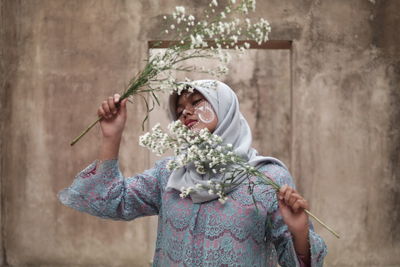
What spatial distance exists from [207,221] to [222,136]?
1.06 ft

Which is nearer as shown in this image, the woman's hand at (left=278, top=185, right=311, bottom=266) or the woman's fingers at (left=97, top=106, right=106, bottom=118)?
the woman's hand at (left=278, top=185, right=311, bottom=266)

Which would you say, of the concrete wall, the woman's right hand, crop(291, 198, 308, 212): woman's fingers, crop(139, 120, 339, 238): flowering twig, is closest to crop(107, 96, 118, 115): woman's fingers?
the woman's right hand

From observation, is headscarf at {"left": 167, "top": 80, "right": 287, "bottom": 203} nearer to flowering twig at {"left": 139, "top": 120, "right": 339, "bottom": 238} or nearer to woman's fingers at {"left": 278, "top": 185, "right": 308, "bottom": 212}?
flowering twig at {"left": 139, "top": 120, "right": 339, "bottom": 238}

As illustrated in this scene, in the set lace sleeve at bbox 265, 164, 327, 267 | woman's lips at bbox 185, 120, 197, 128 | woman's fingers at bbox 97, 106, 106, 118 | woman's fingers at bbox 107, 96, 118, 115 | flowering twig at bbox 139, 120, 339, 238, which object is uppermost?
woman's fingers at bbox 107, 96, 118, 115

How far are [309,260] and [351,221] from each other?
363 centimetres

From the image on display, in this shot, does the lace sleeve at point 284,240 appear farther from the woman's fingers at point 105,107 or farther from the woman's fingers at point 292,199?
the woman's fingers at point 105,107

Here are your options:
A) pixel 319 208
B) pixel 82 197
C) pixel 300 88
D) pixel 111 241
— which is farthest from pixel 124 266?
pixel 82 197

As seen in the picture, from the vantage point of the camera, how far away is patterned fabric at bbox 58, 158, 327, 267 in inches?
89.7

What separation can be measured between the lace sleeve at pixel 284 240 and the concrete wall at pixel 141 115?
337cm

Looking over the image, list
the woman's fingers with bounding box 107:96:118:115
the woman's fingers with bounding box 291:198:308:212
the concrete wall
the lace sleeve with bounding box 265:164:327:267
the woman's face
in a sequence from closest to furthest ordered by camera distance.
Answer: the woman's fingers with bounding box 291:198:308:212
the lace sleeve with bounding box 265:164:327:267
the woman's fingers with bounding box 107:96:118:115
the woman's face
the concrete wall

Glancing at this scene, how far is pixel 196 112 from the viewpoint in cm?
242

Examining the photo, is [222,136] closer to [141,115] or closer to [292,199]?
[292,199]

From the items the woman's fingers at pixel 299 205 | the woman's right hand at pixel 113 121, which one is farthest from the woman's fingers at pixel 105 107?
the woman's fingers at pixel 299 205

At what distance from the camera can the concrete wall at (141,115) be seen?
5.64 meters
